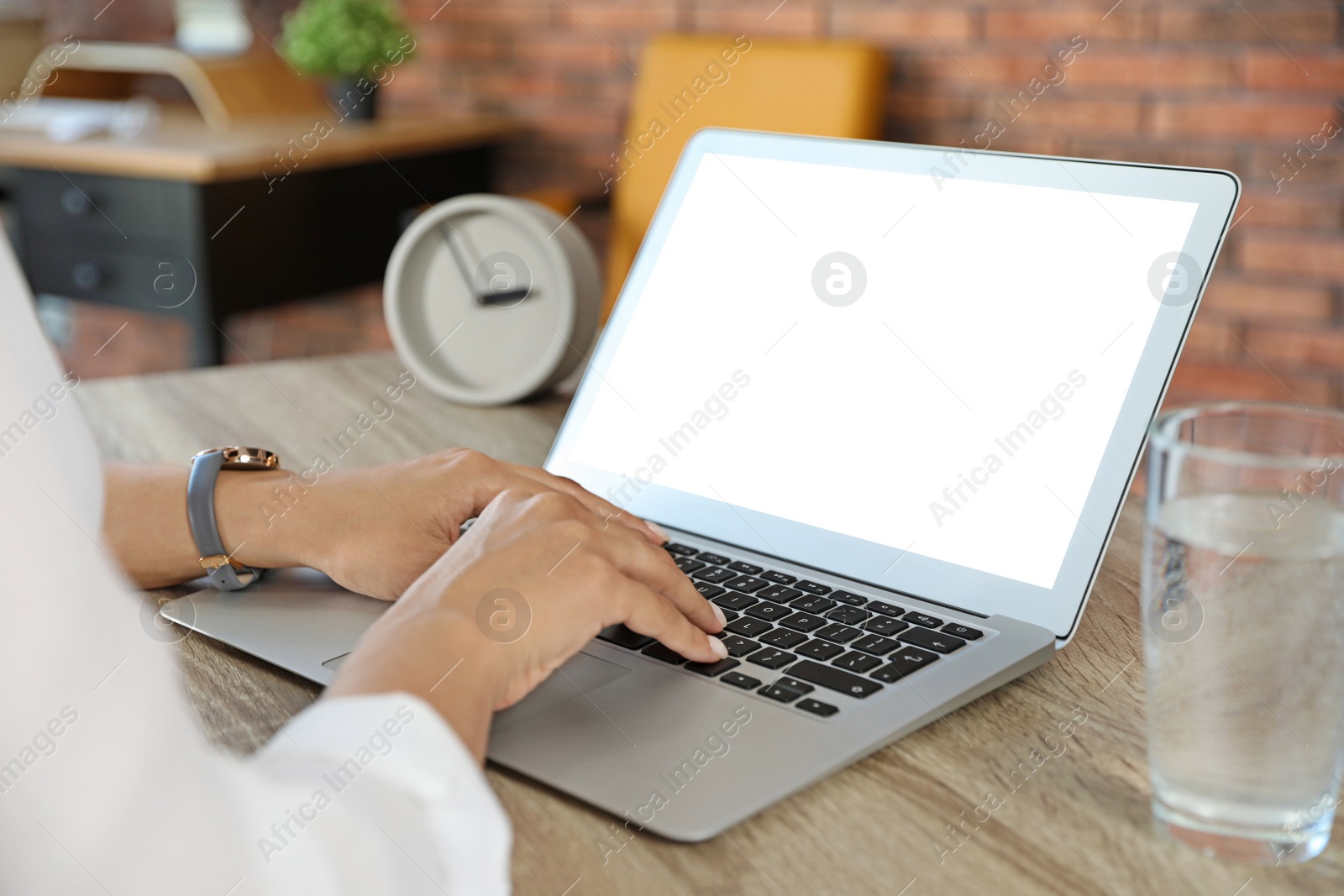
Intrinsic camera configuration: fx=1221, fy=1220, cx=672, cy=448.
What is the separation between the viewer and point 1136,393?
63 centimetres

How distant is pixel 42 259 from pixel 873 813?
2.37m

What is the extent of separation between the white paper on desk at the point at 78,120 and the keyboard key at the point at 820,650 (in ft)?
7.26

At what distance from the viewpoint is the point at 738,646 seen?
584 mm

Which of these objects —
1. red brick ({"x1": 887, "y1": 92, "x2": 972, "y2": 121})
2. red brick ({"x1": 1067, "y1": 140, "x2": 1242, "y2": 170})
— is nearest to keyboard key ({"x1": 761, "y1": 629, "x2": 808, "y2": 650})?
red brick ({"x1": 1067, "y1": 140, "x2": 1242, "y2": 170})

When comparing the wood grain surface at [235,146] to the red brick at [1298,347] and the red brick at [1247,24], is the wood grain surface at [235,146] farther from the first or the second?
the red brick at [1298,347]

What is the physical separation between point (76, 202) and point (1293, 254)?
219 centimetres

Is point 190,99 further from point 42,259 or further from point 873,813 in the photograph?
point 873,813

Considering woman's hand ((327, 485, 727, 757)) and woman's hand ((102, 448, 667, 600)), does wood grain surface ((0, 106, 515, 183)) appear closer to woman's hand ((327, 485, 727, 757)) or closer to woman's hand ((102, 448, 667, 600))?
woman's hand ((102, 448, 667, 600))

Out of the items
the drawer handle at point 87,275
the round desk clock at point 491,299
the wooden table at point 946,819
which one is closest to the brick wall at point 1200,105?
the drawer handle at point 87,275

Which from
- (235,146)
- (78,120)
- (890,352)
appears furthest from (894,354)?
(78,120)

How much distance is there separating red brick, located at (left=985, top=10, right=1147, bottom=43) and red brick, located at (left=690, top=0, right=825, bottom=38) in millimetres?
363

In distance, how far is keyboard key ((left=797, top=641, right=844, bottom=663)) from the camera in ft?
1.87

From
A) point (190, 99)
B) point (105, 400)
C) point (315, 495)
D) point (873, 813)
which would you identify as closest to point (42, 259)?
point (190, 99)

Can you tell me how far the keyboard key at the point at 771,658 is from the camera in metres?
0.56
